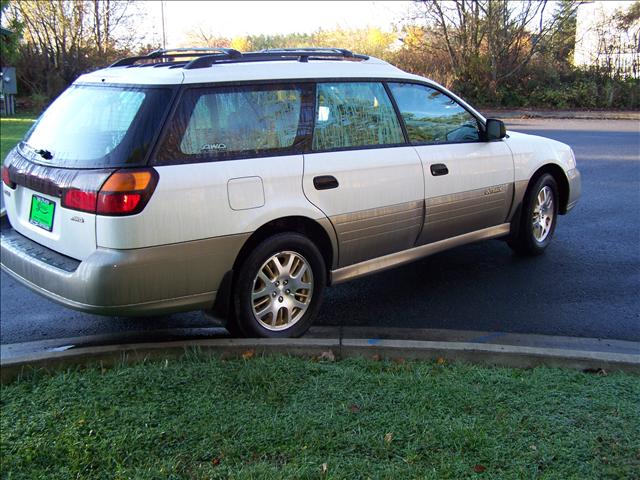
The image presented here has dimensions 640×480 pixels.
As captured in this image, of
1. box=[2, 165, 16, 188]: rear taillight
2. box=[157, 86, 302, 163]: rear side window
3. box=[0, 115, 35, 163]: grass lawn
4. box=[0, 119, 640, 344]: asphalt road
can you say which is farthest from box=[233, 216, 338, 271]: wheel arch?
box=[0, 115, 35, 163]: grass lawn

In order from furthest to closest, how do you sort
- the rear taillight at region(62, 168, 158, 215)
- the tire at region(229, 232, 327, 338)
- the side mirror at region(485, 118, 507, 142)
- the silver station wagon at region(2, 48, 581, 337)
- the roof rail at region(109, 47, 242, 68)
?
1. the side mirror at region(485, 118, 507, 142)
2. the roof rail at region(109, 47, 242, 68)
3. the tire at region(229, 232, 327, 338)
4. the silver station wagon at region(2, 48, 581, 337)
5. the rear taillight at region(62, 168, 158, 215)

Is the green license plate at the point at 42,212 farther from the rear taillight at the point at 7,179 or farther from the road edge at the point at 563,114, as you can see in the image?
the road edge at the point at 563,114

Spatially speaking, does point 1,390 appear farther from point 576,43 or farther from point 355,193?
point 576,43

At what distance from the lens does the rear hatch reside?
3.97 metres

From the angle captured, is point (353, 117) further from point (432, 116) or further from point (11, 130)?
point (11, 130)

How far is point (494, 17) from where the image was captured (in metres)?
26.3

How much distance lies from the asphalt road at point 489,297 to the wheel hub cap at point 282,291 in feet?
2.06

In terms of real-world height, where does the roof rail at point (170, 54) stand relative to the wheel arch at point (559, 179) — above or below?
above

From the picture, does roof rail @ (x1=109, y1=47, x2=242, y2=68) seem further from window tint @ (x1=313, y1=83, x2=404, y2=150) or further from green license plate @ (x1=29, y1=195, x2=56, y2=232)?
green license plate @ (x1=29, y1=195, x2=56, y2=232)

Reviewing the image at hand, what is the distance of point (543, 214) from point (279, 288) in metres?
3.20

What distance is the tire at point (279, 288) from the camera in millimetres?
4469

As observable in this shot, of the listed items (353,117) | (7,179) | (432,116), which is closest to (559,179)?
(432,116)

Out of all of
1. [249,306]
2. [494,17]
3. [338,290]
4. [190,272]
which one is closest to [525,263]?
[338,290]

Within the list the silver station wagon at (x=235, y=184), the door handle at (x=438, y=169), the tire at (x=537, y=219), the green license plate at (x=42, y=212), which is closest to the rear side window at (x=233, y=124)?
the silver station wagon at (x=235, y=184)
